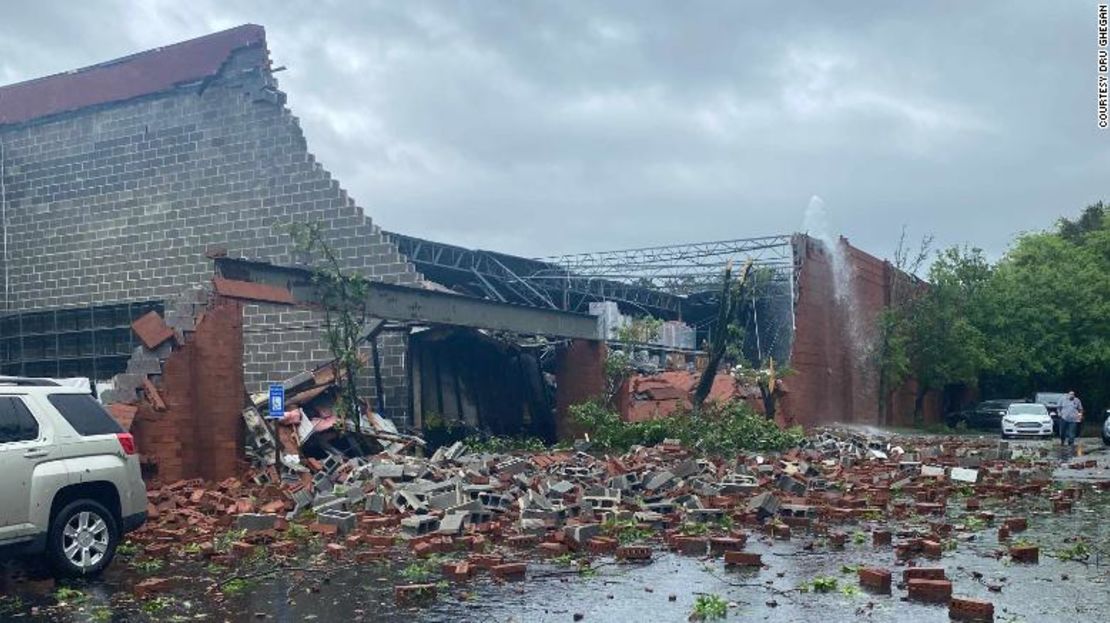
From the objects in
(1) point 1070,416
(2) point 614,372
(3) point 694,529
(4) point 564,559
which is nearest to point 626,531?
(3) point 694,529

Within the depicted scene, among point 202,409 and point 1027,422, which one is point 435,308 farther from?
point 1027,422

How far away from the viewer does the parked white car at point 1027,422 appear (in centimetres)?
3422

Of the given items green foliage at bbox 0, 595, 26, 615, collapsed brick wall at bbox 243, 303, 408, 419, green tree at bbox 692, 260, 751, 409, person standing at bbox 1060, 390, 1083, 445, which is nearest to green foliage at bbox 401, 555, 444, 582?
green foliage at bbox 0, 595, 26, 615

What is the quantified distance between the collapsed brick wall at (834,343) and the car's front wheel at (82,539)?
24410 millimetres

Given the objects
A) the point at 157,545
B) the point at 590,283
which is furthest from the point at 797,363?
the point at 157,545

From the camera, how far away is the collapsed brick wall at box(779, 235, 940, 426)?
34906mm

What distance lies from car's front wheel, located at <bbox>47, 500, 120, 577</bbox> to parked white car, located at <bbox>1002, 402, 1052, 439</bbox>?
30.5 meters

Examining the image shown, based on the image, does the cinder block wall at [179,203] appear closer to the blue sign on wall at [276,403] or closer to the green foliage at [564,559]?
the blue sign on wall at [276,403]

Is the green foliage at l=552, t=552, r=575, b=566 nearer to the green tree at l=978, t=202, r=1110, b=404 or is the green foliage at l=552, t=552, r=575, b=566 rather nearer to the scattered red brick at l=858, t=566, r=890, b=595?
the scattered red brick at l=858, t=566, r=890, b=595

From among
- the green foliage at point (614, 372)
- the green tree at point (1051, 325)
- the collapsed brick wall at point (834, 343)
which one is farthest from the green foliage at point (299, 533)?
the green tree at point (1051, 325)

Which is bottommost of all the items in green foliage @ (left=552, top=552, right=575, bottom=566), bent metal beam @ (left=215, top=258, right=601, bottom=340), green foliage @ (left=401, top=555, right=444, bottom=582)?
green foliage @ (left=552, top=552, right=575, bottom=566)

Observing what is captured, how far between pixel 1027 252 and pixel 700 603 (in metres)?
52.9

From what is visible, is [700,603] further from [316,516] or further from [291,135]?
[291,135]

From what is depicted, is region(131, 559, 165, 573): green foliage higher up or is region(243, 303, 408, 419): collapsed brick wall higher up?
region(243, 303, 408, 419): collapsed brick wall
